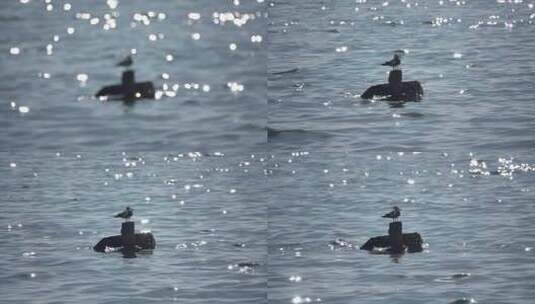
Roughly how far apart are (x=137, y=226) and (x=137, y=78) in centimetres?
68

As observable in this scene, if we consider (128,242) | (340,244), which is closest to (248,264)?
(340,244)

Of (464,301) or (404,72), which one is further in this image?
(404,72)

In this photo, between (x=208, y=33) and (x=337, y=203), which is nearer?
(x=337, y=203)

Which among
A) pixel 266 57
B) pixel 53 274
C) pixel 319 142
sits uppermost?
pixel 266 57

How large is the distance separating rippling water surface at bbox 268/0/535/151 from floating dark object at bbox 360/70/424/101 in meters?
0.03

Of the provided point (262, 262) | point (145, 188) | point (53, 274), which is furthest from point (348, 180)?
point (53, 274)

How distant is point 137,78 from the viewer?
6043 millimetres

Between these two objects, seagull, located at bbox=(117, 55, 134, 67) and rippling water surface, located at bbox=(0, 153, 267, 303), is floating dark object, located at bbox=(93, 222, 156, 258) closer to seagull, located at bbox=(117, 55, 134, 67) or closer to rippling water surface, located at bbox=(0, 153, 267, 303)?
rippling water surface, located at bbox=(0, 153, 267, 303)

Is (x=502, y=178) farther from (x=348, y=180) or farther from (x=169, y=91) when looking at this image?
(x=169, y=91)

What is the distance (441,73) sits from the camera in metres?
5.83

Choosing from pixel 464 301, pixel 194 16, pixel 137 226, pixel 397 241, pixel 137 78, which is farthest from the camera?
pixel 194 16

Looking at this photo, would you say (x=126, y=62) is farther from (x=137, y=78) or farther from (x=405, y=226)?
(x=405, y=226)

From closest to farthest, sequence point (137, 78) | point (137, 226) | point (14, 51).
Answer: point (137, 226) → point (14, 51) → point (137, 78)

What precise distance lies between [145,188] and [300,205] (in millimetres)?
653
